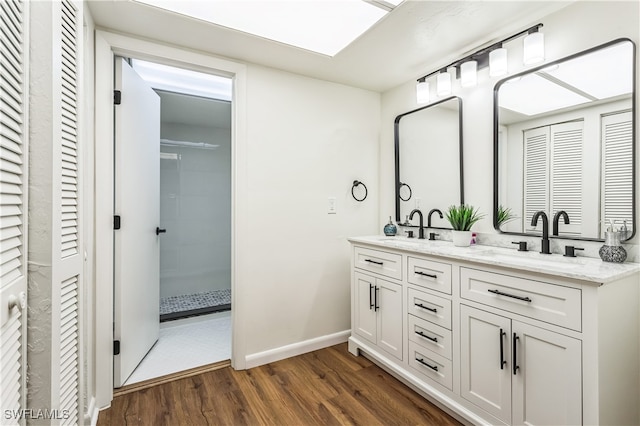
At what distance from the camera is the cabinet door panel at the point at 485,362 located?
1473mm

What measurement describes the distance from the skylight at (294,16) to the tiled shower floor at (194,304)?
279 cm

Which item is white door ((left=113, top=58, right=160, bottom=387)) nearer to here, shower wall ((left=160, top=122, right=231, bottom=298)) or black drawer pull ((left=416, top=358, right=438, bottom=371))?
shower wall ((left=160, top=122, right=231, bottom=298))

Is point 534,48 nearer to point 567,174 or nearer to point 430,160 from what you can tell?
point 567,174

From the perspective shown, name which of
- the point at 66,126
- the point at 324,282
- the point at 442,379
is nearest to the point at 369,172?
the point at 324,282

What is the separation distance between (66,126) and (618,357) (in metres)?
2.41

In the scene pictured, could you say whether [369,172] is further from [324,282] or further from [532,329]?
[532,329]

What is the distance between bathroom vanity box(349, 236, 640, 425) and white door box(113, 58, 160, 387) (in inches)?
68.5

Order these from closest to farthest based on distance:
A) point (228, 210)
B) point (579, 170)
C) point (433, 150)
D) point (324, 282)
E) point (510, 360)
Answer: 1. point (510, 360)
2. point (579, 170)
3. point (433, 150)
4. point (324, 282)
5. point (228, 210)

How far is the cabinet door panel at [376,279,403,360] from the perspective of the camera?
2.08 m

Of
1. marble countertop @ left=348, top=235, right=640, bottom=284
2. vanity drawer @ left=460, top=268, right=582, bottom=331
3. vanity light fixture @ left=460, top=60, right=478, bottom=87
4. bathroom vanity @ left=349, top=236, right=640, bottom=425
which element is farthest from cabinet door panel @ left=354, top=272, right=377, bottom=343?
vanity light fixture @ left=460, top=60, right=478, bottom=87

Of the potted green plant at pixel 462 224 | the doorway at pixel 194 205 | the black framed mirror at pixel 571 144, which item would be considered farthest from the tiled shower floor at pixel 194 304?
the black framed mirror at pixel 571 144

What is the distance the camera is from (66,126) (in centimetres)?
124

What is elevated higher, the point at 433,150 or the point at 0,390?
the point at 433,150

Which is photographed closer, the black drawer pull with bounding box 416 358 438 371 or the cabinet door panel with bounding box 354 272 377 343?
the black drawer pull with bounding box 416 358 438 371
